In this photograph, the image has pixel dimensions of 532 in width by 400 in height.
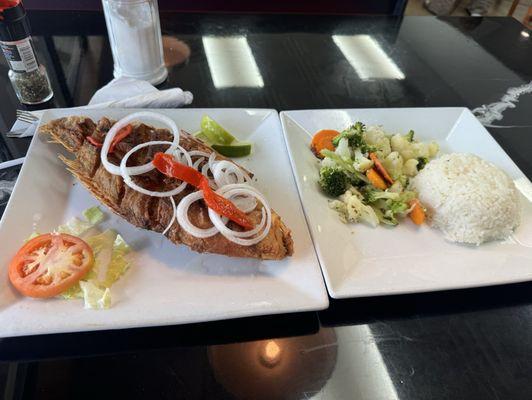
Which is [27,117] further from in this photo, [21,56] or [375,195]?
[375,195]

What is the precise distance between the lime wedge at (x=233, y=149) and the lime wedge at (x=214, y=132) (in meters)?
0.03

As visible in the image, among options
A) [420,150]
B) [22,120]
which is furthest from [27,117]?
[420,150]

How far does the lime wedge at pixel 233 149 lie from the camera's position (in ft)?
6.63

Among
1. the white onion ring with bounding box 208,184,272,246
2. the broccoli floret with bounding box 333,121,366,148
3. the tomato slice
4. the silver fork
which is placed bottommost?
the silver fork

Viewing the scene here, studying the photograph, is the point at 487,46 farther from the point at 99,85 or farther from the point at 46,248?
the point at 46,248

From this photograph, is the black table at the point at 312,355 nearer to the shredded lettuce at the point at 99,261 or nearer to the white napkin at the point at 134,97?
the shredded lettuce at the point at 99,261

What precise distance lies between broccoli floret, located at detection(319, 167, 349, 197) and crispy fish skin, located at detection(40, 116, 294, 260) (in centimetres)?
39

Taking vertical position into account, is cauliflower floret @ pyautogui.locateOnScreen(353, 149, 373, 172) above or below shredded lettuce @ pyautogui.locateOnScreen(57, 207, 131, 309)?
above

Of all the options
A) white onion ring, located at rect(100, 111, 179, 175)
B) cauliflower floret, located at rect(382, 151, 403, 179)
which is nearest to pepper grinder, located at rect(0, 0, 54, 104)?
white onion ring, located at rect(100, 111, 179, 175)

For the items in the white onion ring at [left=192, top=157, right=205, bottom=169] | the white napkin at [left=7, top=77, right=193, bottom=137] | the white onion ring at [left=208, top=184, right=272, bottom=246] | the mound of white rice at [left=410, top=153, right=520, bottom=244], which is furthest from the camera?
the white napkin at [left=7, top=77, right=193, bottom=137]

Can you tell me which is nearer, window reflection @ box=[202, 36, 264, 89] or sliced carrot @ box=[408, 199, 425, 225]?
sliced carrot @ box=[408, 199, 425, 225]

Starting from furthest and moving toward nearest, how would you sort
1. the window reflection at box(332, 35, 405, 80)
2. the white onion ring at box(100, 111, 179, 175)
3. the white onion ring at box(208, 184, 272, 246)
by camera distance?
the window reflection at box(332, 35, 405, 80)
the white onion ring at box(100, 111, 179, 175)
the white onion ring at box(208, 184, 272, 246)

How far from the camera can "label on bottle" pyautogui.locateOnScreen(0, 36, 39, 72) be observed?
1980 millimetres

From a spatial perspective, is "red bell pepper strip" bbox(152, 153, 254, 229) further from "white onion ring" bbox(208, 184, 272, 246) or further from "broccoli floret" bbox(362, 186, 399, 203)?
"broccoli floret" bbox(362, 186, 399, 203)
